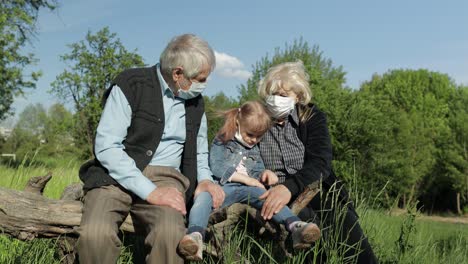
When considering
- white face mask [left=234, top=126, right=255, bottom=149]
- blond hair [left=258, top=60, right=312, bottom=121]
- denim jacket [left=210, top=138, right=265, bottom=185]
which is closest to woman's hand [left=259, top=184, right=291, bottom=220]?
denim jacket [left=210, top=138, right=265, bottom=185]

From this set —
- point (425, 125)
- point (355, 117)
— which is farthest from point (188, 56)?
point (425, 125)

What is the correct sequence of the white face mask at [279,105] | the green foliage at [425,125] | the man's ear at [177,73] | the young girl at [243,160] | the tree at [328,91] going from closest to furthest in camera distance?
the man's ear at [177,73] → the young girl at [243,160] → the white face mask at [279,105] → the tree at [328,91] → the green foliage at [425,125]

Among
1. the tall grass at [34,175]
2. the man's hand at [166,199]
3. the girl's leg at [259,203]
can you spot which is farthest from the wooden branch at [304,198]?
the tall grass at [34,175]

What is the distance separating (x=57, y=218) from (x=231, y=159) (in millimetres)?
1279

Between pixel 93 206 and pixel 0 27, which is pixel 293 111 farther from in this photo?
pixel 0 27

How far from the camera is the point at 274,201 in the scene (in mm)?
3455

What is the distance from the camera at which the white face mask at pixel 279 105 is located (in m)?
3.95

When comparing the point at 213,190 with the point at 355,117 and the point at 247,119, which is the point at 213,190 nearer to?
the point at 247,119

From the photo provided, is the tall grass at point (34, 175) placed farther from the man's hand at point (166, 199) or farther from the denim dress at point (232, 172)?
the man's hand at point (166, 199)

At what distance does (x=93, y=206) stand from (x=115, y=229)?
7.1 inches

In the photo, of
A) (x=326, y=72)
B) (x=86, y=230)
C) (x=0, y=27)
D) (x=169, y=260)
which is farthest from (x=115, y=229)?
(x=0, y=27)

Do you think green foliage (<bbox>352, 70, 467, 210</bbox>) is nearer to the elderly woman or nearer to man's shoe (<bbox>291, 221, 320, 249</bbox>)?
the elderly woman

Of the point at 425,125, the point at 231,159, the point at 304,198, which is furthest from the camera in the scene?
the point at 425,125

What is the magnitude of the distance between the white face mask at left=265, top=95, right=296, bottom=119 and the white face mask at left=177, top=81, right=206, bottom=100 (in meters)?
0.74
